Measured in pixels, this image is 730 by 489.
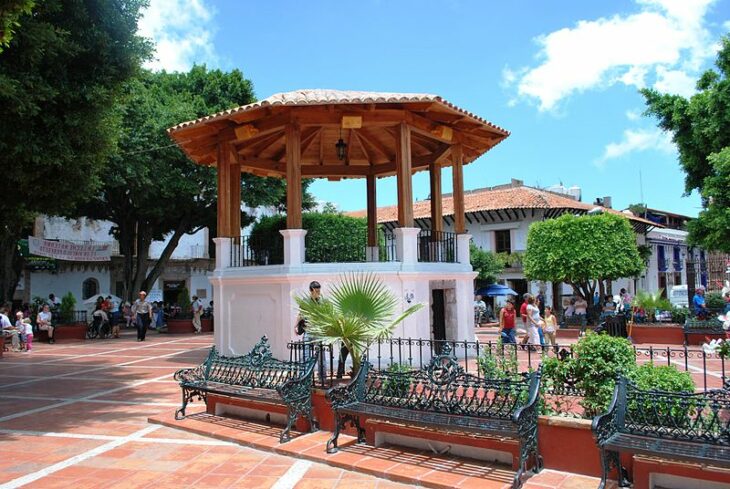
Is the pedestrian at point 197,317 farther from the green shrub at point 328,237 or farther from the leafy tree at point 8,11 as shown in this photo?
the leafy tree at point 8,11

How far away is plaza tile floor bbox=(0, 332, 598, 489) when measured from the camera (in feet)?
16.8

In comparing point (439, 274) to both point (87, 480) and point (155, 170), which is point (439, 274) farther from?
point (155, 170)

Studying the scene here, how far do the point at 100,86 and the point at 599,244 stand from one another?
67.2 feet

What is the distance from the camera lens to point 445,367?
589 centimetres

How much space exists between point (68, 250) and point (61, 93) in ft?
68.9

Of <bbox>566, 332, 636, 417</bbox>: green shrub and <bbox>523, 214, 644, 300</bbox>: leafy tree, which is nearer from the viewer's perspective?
<bbox>566, 332, 636, 417</bbox>: green shrub

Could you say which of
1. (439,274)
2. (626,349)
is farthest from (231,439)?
(439,274)

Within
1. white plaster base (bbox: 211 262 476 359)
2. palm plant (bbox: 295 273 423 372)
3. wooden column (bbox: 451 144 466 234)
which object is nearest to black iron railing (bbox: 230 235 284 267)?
white plaster base (bbox: 211 262 476 359)

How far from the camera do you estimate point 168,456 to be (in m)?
5.96

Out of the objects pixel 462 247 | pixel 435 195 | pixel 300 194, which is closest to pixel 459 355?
pixel 462 247

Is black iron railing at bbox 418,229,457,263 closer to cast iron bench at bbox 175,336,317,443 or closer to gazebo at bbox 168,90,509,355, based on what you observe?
gazebo at bbox 168,90,509,355

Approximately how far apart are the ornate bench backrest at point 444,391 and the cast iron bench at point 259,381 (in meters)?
0.73

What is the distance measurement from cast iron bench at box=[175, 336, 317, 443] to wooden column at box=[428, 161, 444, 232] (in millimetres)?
6567

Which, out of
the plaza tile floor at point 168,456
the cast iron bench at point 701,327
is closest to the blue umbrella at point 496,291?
the cast iron bench at point 701,327
